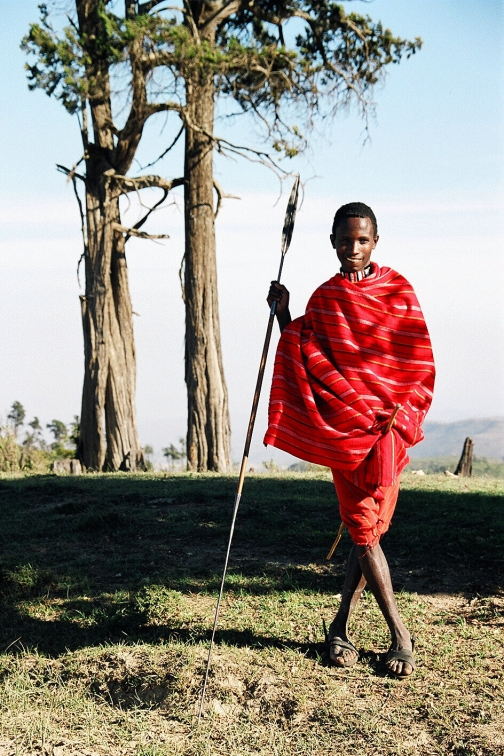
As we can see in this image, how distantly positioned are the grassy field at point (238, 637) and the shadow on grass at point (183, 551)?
0.7 inches

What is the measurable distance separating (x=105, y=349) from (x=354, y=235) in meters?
9.82

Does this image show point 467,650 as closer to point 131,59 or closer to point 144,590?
point 144,590

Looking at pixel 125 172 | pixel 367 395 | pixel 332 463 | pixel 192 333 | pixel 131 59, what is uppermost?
pixel 131 59

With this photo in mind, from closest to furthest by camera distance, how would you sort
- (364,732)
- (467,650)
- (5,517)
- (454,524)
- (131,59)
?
(364,732)
(467,650)
(454,524)
(5,517)
(131,59)

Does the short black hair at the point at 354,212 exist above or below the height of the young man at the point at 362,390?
above

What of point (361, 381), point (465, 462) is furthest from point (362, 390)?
point (465, 462)

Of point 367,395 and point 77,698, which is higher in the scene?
point 367,395

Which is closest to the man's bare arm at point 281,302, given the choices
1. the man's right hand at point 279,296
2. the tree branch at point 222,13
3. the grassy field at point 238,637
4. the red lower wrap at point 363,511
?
the man's right hand at point 279,296

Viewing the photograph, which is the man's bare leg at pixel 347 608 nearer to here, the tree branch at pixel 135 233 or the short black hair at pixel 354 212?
the short black hair at pixel 354 212

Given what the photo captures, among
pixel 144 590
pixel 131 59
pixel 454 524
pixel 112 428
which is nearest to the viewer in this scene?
pixel 144 590

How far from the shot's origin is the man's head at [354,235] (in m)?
4.05

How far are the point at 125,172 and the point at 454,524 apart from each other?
932cm

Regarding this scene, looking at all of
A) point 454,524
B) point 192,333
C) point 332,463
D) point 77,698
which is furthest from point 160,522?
point 192,333

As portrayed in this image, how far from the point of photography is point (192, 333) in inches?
513
